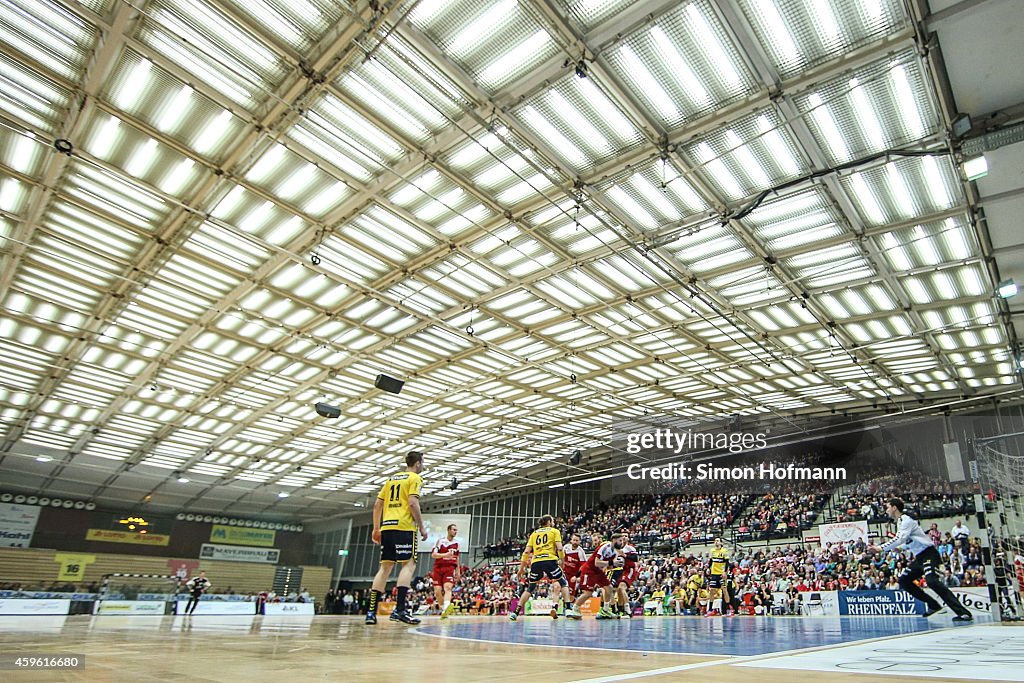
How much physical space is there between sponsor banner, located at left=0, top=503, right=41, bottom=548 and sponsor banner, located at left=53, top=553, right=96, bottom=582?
2.01 metres

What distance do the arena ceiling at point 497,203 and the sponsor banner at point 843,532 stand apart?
5.32 metres

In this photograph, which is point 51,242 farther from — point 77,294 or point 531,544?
point 531,544

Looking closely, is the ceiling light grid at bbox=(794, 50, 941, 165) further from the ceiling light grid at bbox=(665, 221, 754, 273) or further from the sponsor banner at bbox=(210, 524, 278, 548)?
the sponsor banner at bbox=(210, 524, 278, 548)

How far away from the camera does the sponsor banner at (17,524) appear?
34.2 meters

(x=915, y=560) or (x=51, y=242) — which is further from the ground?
(x=51, y=242)

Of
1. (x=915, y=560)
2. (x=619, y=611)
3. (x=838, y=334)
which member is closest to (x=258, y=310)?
(x=619, y=611)

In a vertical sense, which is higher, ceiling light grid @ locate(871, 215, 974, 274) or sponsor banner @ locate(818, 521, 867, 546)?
ceiling light grid @ locate(871, 215, 974, 274)

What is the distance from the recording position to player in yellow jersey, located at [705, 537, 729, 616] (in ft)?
59.6

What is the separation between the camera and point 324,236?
527 inches

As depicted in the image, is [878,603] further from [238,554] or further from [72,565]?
[72,565]

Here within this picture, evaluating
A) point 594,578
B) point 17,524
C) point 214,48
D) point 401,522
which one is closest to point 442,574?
point 594,578

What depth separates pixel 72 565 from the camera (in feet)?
118

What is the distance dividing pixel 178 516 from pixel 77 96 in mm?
39846

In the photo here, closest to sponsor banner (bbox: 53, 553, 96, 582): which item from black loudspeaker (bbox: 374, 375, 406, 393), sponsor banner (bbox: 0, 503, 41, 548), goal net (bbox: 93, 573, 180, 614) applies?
sponsor banner (bbox: 0, 503, 41, 548)
